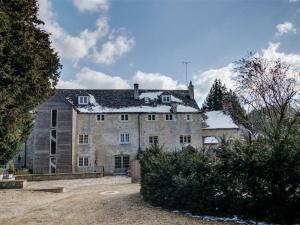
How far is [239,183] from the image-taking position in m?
10.1

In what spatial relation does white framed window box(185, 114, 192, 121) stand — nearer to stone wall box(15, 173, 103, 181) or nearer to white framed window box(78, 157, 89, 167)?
white framed window box(78, 157, 89, 167)

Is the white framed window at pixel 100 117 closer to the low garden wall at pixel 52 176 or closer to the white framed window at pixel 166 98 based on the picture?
the white framed window at pixel 166 98

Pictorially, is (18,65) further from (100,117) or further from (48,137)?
(100,117)

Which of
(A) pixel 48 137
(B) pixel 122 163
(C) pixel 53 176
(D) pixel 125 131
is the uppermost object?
(D) pixel 125 131

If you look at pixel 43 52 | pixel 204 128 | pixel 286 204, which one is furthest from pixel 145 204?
pixel 204 128

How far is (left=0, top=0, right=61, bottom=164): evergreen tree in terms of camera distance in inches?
487

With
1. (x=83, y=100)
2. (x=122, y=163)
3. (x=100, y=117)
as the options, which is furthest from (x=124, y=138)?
(x=83, y=100)

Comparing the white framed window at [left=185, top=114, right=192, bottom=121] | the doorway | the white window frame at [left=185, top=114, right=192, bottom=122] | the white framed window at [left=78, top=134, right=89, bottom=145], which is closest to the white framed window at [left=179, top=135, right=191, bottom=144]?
the white window frame at [left=185, top=114, right=192, bottom=122]

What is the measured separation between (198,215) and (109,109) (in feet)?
106

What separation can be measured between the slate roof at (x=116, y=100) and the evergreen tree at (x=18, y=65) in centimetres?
2734

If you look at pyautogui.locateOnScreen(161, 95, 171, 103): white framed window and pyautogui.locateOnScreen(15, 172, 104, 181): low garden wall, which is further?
pyautogui.locateOnScreen(161, 95, 171, 103): white framed window

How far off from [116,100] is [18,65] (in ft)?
99.7

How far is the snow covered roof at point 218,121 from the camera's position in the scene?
46.3 metres

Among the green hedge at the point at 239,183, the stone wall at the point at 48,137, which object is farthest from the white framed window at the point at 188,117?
the green hedge at the point at 239,183
